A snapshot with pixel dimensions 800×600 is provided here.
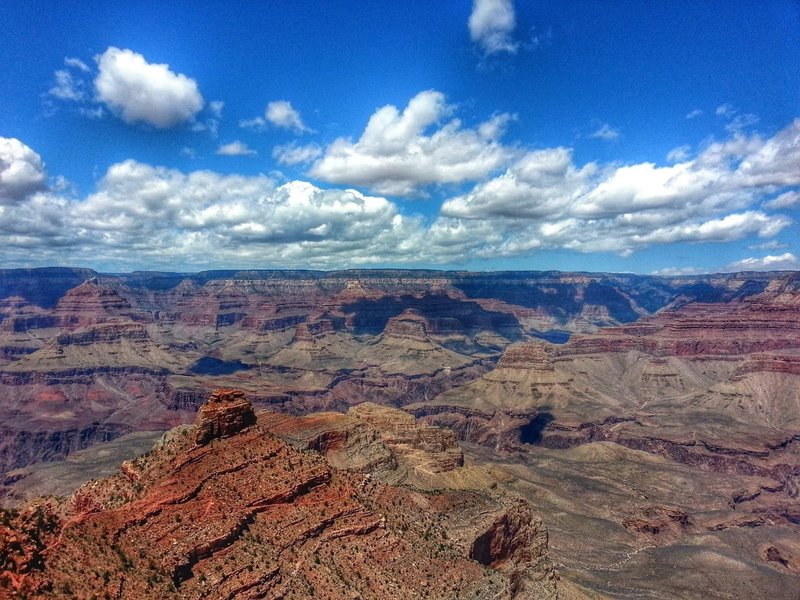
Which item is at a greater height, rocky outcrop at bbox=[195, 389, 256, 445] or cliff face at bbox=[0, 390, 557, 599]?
rocky outcrop at bbox=[195, 389, 256, 445]

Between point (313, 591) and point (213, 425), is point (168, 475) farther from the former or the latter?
point (313, 591)

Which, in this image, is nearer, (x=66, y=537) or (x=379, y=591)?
(x=66, y=537)

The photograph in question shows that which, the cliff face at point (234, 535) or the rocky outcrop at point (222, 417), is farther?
the rocky outcrop at point (222, 417)

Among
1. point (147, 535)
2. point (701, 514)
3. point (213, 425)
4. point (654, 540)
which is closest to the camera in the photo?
point (147, 535)

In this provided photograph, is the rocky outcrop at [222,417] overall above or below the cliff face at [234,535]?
→ above

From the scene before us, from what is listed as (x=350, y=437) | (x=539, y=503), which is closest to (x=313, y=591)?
(x=350, y=437)
